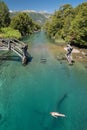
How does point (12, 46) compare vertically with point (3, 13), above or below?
below

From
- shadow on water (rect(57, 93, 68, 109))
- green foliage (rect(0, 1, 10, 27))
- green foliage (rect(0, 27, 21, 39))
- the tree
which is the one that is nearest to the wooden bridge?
shadow on water (rect(57, 93, 68, 109))

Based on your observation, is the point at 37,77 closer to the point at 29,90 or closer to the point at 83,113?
the point at 29,90

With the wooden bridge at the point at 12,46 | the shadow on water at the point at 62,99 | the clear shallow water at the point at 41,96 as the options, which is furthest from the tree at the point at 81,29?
the shadow on water at the point at 62,99

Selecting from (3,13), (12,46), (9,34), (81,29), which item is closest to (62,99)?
(12,46)

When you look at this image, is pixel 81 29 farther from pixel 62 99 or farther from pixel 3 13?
pixel 3 13

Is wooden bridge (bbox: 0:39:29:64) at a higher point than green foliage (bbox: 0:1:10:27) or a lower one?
lower

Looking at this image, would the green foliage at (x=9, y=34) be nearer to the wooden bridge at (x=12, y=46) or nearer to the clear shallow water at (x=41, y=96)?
the wooden bridge at (x=12, y=46)

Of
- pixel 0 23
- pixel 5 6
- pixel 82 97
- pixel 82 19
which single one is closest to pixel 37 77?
pixel 82 97

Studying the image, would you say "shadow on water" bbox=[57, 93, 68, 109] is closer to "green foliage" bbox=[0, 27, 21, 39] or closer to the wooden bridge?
the wooden bridge
